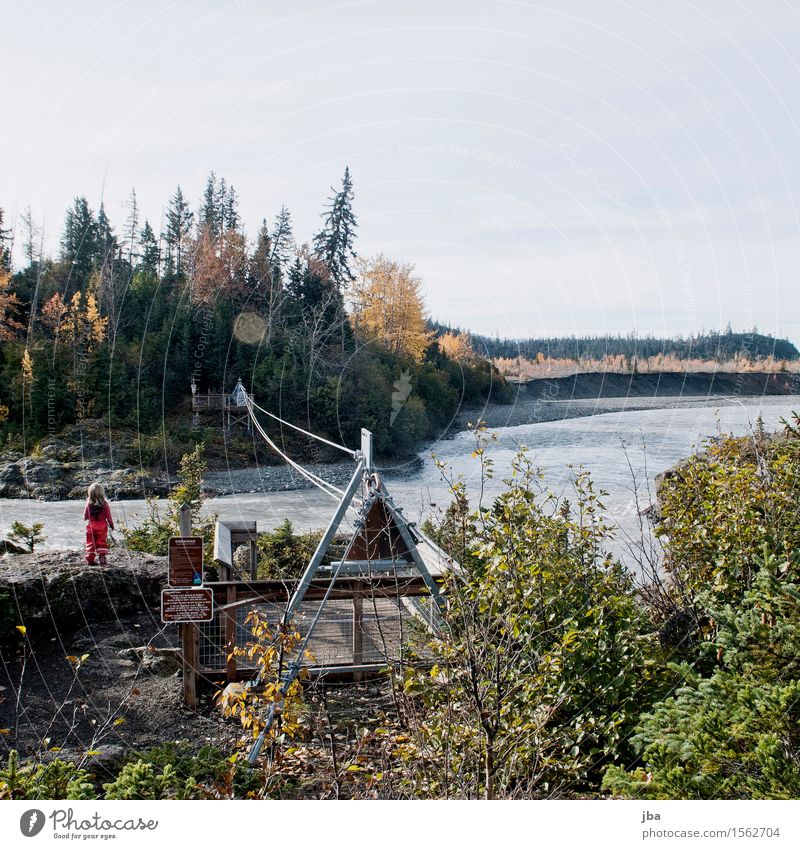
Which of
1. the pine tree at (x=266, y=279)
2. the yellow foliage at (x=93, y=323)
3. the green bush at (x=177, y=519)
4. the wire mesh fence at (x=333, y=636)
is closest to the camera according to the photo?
the wire mesh fence at (x=333, y=636)

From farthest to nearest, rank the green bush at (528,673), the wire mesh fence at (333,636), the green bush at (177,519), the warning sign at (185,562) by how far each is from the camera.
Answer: the green bush at (177,519), the wire mesh fence at (333,636), the warning sign at (185,562), the green bush at (528,673)

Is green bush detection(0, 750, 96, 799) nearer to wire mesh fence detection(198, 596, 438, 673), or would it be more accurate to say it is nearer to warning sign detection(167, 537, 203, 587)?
warning sign detection(167, 537, 203, 587)

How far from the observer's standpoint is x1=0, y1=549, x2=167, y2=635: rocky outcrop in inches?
202

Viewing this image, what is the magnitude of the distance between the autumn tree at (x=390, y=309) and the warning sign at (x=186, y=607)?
2.05 meters

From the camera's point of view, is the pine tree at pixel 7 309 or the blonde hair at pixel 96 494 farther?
the pine tree at pixel 7 309

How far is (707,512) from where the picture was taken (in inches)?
153

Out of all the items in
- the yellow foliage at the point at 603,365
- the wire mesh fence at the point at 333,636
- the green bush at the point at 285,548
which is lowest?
the wire mesh fence at the point at 333,636

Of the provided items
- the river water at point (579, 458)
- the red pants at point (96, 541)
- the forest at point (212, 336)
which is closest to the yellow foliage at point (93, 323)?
the forest at point (212, 336)

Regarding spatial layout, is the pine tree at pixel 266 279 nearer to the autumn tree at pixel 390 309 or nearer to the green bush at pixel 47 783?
the autumn tree at pixel 390 309

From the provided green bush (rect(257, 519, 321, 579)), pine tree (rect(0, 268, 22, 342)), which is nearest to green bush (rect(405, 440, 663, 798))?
green bush (rect(257, 519, 321, 579))

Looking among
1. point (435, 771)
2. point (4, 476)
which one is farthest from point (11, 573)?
point (435, 771)

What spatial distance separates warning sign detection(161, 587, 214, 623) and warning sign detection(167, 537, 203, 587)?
0.19ft

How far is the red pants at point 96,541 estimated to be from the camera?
539 centimetres
